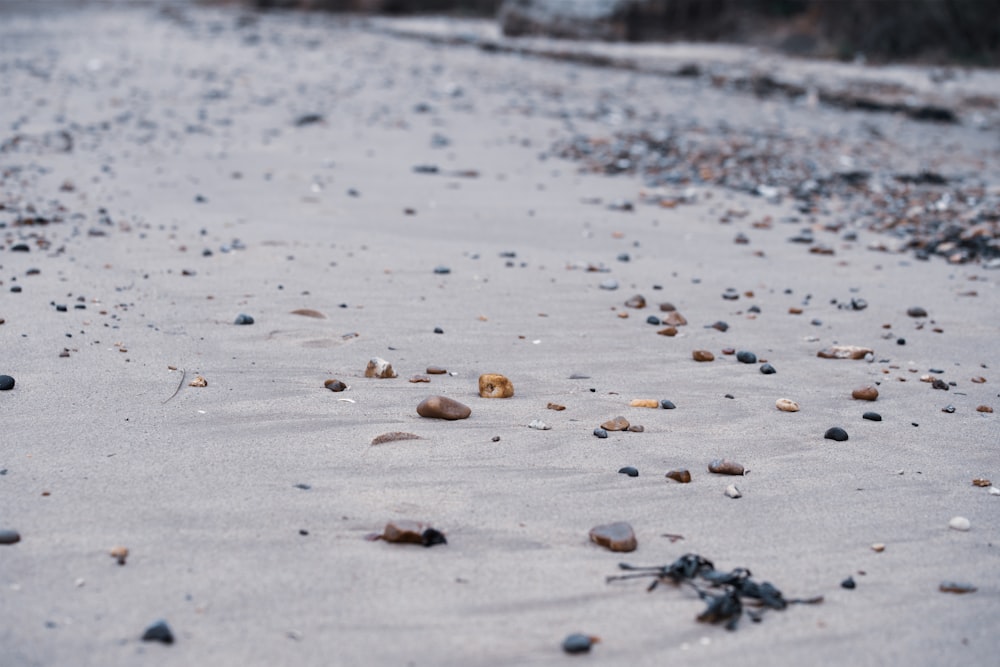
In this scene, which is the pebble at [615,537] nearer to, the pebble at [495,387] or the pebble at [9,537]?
the pebble at [495,387]

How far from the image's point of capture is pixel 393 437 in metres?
2.71

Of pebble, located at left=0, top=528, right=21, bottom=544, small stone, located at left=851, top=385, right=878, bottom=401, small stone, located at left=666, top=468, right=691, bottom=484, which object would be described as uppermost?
small stone, located at left=851, top=385, right=878, bottom=401

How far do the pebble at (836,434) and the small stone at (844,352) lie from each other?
804mm

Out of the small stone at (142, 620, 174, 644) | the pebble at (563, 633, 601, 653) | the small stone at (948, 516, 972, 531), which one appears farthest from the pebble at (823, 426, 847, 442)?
the small stone at (142, 620, 174, 644)

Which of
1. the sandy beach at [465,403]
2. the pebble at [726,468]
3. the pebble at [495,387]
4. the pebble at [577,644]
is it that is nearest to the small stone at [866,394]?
the sandy beach at [465,403]

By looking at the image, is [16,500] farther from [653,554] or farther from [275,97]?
[275,97]

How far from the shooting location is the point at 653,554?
2.20m

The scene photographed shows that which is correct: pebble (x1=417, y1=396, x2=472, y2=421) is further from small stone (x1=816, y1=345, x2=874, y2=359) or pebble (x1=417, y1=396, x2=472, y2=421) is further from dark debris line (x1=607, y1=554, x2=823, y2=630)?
A: small stone (x1=816, y1=345, x2=874, y2=359)

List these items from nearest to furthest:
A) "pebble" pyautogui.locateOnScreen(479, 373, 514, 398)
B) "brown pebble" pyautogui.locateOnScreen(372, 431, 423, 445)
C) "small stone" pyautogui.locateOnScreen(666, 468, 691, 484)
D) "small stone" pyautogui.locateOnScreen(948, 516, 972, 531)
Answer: "small stone" pyautogui.locateOnScreen(948, 516, 972, 531), "small stone" pyautogui.locateOnScreen(666, 468, 691, 484), "brown pebble" pyautogui.locateOnScreen(372, 431, 423, 445), "pebble" pyautogui.locateOnScreen(479, 373, 514, 398)

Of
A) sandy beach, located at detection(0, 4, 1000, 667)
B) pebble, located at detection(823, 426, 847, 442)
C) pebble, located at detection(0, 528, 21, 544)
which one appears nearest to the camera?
sandy beach, located at detection(0, 4, 1000, 667)

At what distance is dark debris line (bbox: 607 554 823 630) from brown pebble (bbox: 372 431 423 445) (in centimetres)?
80

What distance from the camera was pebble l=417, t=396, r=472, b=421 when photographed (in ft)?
9.35

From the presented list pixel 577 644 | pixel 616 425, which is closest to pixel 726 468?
pixel 616 425

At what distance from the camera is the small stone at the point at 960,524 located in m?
2.35
